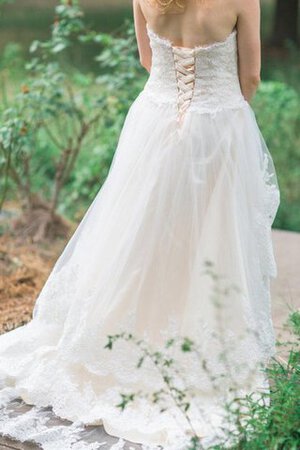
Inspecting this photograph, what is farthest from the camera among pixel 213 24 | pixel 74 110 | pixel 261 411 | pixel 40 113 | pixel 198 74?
pixel 74 110

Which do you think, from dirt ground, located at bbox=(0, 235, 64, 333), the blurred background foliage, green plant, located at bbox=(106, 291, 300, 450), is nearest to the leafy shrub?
the blurred background foliage

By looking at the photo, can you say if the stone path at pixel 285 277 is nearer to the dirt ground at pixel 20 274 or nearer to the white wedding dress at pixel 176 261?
the white wedding dress at pixel 176 261

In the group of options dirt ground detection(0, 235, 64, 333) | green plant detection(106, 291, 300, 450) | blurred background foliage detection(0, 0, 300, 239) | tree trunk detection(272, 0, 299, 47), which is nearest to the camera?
green plant detection(106, 291, 300, 450)

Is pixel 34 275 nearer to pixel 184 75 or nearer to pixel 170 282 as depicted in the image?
pixel 170 282

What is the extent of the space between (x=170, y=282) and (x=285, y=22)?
7.65m

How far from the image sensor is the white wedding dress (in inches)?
156

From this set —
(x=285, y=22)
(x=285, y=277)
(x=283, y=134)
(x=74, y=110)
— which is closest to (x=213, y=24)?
(x=285, y=277)

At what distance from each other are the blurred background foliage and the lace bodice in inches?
65.4

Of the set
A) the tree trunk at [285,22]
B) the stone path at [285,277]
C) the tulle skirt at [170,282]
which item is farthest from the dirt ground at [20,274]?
the tree trunk at [285,22]

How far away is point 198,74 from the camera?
400 cm

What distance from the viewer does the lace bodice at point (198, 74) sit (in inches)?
156

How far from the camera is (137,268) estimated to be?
411 centimetres

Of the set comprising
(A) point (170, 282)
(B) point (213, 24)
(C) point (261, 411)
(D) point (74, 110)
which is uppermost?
(B) point (213, 24)

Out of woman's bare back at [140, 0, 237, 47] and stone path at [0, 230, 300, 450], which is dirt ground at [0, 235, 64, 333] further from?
woman's bare back at [140, 0, 237, 47]
